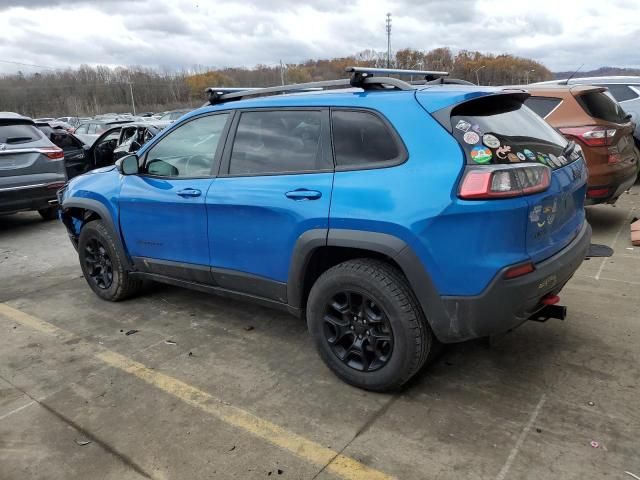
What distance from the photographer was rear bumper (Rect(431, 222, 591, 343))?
8.54 ft

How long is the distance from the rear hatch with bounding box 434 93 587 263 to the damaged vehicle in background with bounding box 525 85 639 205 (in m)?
2.84

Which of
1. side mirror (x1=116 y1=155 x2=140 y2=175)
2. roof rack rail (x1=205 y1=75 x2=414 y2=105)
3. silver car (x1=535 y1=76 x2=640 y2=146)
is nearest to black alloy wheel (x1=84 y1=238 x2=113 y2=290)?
side mirror (x1=116 y1=155 x2=140 y2=175)

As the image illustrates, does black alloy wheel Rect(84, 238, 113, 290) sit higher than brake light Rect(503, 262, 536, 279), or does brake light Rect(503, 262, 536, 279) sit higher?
brake light Rect(503, 262, 536, 279)

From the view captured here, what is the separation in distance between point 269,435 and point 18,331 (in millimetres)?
2660

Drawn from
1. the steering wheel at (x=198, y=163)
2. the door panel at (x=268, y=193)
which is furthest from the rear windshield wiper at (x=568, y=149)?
the steering wheel at (x=198, y=163)

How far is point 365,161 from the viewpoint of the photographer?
9.69 feet

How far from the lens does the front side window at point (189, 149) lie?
12.3 feet

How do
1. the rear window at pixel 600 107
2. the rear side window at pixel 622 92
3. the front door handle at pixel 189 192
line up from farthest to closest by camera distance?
1. the rear side window at pixel 622 92
2. the rear window at pixel 600 107
3. the front door handle at pixel 189 192

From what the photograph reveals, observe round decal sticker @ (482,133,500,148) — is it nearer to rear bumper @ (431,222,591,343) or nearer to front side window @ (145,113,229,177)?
rear bumper @ (431,222,591,343)

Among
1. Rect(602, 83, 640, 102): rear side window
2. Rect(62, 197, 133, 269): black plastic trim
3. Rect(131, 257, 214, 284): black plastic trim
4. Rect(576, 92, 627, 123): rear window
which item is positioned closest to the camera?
Rect(131, 257, 214, 284): black plastic trim

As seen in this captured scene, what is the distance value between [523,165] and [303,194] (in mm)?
1203

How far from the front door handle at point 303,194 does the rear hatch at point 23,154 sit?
599 cm

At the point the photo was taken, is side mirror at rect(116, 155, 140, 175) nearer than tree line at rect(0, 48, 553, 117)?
Yes

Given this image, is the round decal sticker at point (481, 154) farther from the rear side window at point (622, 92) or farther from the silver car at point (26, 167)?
the rear side window at point (622, 92)
